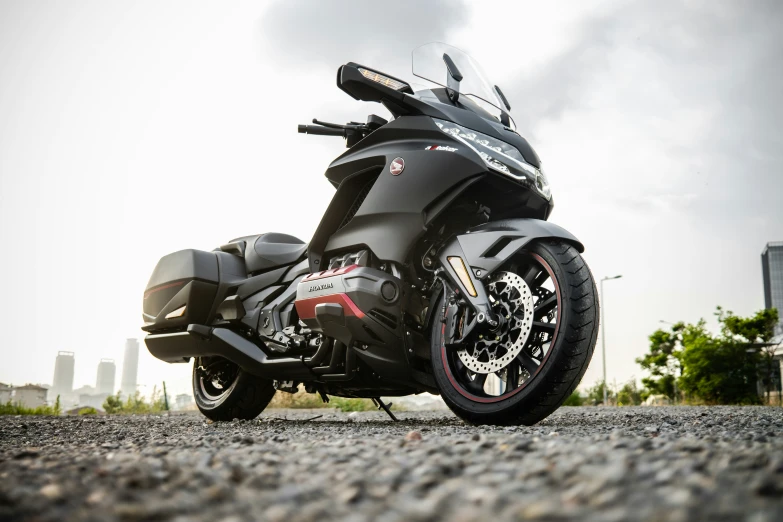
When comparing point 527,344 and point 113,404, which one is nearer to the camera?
point 527,344

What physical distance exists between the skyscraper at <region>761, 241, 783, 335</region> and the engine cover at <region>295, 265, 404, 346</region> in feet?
355

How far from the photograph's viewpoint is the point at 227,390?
471 cm

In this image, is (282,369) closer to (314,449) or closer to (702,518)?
(314,449)

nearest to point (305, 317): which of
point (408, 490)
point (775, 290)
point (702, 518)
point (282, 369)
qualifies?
point (282, 369)

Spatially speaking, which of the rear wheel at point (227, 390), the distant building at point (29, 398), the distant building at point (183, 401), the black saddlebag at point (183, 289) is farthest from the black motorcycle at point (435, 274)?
the distant building at point (183, 401)

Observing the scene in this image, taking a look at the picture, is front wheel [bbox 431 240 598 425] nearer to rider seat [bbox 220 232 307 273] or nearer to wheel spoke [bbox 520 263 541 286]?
wheel spoke [bbox 520 263 541 286]

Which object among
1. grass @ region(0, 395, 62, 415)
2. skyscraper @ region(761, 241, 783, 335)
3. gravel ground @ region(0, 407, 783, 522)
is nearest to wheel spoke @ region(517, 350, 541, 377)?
A: gravel ground @ region(0, 407, 783, 522)

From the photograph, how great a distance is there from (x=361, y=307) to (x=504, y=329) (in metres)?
0.75

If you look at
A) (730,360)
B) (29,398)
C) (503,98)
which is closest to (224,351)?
(503,98)

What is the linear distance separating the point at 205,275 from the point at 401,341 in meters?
2.02

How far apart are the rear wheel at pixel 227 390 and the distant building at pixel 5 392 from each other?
5.00 metres

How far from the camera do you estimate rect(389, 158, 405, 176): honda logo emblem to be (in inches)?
127

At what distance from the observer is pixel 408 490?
44.0 inches

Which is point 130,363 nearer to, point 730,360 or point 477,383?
point 730,360
